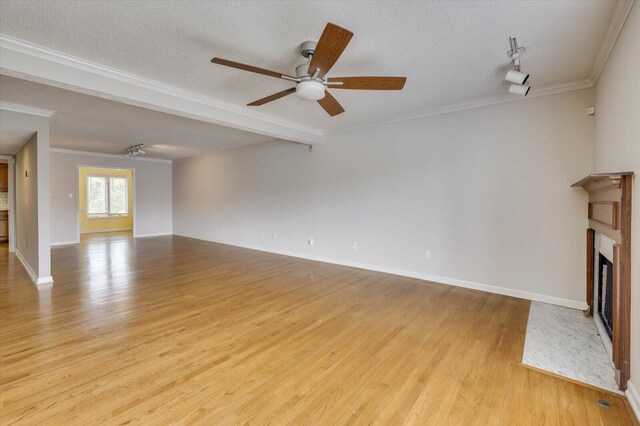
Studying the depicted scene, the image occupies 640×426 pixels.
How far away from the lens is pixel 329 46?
1958 millimetres

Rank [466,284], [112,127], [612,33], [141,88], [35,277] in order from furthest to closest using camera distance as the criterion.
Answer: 1. [112,127]
2. [35,277]
3. [466,284]
4. [141,88]
5. [612,33]

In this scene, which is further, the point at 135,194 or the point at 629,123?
the point at 135,194

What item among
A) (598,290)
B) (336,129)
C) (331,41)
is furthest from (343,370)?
(336,129)

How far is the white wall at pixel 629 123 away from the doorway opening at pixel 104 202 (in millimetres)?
11030

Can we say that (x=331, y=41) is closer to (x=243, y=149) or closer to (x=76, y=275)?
(x=76, y=275)

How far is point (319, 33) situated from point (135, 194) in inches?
342

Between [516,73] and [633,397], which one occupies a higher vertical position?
[516,73]

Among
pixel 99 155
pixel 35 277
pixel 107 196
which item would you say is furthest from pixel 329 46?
pixel 107 196

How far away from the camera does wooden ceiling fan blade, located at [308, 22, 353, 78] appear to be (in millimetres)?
1775

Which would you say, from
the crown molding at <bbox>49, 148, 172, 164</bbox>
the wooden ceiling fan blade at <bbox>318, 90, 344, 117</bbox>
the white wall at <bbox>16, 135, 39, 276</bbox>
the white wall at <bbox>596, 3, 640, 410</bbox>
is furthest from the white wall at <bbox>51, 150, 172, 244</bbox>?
the white wall at <bbox>596, 3, 640, 410</bbox>

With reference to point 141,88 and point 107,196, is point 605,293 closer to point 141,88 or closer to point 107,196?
point 141,88

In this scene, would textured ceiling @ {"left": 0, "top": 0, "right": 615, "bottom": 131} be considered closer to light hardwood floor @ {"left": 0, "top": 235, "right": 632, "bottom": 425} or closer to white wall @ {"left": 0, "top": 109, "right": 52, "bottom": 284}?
white wall @ {"left": 0, "top": 109, "right": 52, "bottom": 284}

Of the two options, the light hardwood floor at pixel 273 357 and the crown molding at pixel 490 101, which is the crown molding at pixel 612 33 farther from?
the light hardwood floor at pixel 273 357

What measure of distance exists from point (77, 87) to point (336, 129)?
144 inches
